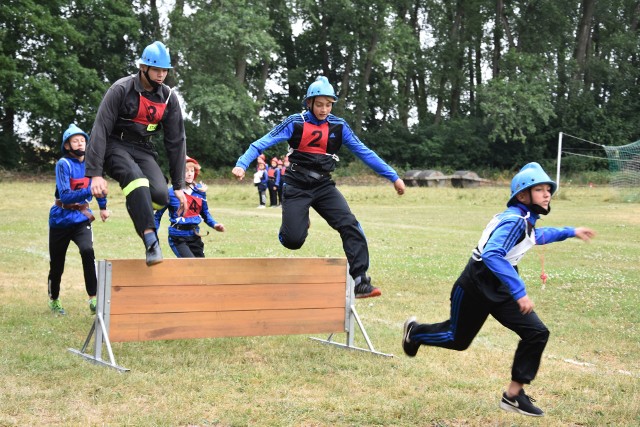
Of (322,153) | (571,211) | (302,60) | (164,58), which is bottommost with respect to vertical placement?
(571,211)

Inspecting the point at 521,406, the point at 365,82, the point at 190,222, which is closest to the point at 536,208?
the point at 521,406

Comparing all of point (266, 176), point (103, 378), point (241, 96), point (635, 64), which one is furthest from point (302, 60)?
point (103, 378)

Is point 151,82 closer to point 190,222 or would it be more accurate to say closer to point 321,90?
point 321,90

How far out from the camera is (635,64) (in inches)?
2452

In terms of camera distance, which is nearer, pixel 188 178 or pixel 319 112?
pixel 319 112

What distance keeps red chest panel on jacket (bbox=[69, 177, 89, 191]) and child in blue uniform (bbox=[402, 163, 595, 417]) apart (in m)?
4.96

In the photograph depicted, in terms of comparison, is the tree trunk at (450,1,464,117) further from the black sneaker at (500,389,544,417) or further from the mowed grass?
the black sneaker at (500,389,544,417)

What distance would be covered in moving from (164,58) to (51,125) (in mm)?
41200

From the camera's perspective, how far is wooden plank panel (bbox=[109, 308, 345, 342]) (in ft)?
23.6

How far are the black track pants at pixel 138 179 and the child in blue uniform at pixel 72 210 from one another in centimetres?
174

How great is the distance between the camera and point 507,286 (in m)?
5.69

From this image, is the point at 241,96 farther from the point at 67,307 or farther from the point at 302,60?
the point at 67,307

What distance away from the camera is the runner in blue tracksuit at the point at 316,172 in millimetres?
8047

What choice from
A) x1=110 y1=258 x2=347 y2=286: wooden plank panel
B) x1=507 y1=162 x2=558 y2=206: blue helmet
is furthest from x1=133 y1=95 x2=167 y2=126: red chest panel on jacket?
x1=507 y1=162 x2=558 y2=206: blue helmet
